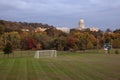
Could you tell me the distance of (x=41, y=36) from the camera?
117m

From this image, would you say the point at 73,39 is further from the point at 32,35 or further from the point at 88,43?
the point at 32,35

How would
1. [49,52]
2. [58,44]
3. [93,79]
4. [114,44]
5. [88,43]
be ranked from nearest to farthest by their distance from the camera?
[93,79] < [49,52] < [58,44] < [88,43] < [114,44]

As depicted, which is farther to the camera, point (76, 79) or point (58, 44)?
point (58, 44)

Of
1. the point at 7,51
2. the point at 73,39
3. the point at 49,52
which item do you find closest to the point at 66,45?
the point at 73,39

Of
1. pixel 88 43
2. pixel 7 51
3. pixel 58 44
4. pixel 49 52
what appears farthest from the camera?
pixel 88 43

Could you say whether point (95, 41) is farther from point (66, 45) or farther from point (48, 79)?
point (48, 79)

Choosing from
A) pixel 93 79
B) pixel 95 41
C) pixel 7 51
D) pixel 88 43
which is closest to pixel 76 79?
pixel 93 79

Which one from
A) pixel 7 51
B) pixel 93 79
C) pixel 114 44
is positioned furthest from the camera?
pixel 114 44

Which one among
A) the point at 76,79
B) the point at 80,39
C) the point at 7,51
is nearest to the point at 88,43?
the point at 80,39

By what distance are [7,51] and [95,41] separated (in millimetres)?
59502

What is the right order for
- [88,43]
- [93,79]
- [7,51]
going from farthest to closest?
[88,43] → [7,51] → [93,79]

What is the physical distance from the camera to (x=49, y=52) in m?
76.3

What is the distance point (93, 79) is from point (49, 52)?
57.1m

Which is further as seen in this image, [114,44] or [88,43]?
[114,44]
